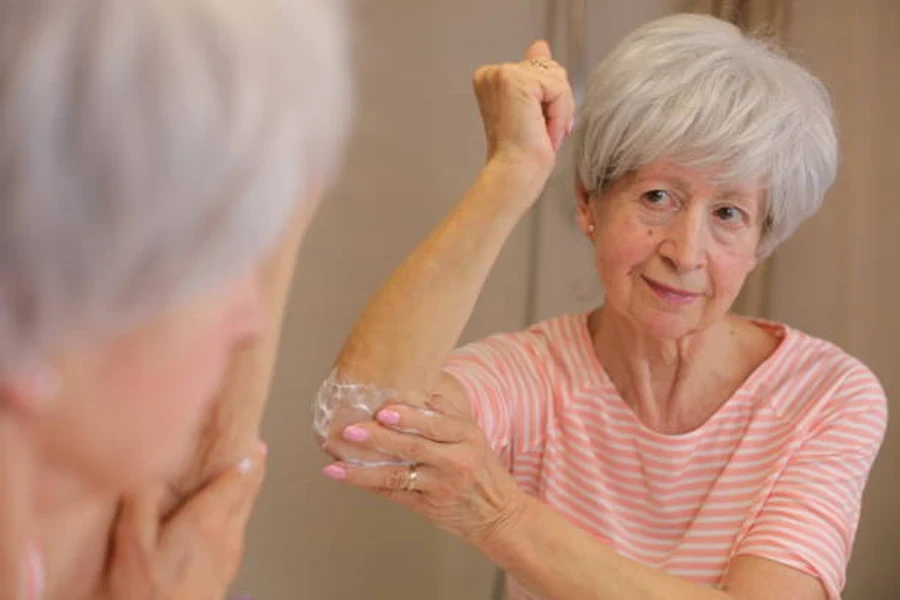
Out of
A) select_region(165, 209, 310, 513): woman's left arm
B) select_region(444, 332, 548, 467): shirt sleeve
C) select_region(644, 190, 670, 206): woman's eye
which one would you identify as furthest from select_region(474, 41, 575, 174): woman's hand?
select_region(165, 209, 310, 513): woman's left arm

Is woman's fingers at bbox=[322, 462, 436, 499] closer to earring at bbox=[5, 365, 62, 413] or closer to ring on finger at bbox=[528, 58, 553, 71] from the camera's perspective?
ring on finger at bbox=[528, 58, 553, 71]

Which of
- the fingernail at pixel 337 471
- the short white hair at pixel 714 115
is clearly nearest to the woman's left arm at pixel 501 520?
the fingernail at pixel 337 471

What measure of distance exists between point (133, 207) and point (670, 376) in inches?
38.5

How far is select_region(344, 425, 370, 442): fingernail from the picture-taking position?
1090 mm

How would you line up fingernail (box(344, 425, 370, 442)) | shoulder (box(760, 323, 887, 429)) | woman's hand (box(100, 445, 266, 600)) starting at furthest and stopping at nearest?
shoulder (box(760, 323, 887, 429)), fingernail (box(344, 425, 370, 442)), woman's hand (box(100, 445, 266, 600))

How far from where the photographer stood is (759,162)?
126 centimetres

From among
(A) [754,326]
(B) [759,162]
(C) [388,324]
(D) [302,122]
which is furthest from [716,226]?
(D) [302,122]

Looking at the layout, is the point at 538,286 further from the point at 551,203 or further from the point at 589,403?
the point at 589,403

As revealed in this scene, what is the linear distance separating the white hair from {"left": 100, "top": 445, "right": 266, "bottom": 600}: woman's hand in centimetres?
27

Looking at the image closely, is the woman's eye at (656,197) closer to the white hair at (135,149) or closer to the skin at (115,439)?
the skin at (115,439)

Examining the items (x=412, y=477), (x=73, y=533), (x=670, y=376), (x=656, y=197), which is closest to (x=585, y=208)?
(x=656, y=197)

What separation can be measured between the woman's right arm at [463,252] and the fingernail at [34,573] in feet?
1.62

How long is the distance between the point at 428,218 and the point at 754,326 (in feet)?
1.85

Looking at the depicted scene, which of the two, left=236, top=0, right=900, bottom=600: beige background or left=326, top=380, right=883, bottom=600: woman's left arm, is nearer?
left=326, top=380, right=883, bottom=600: woman's left arm
